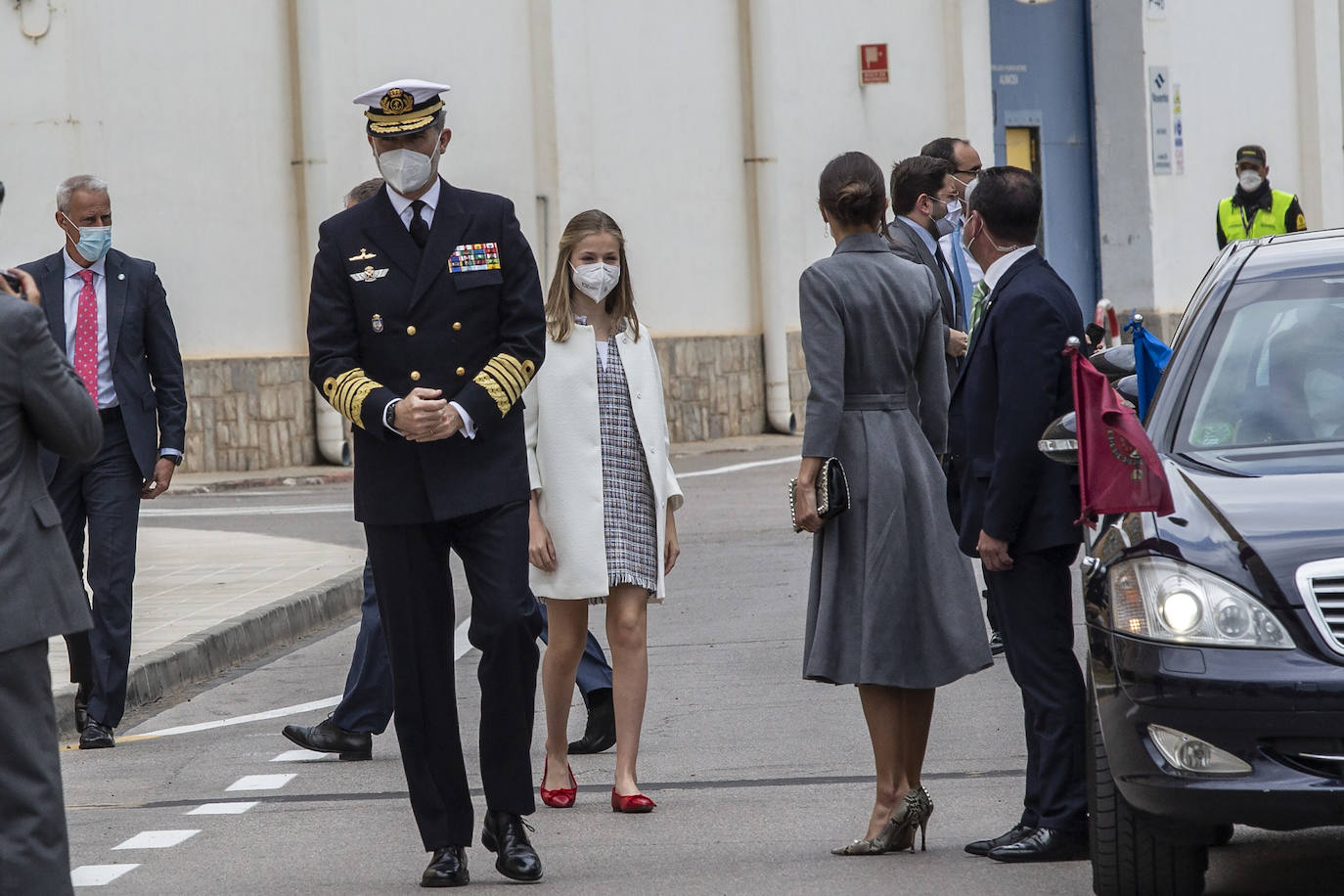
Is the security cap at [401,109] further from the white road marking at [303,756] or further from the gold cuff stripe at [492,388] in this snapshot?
the white road marking at [303,756]

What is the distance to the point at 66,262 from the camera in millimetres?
8516

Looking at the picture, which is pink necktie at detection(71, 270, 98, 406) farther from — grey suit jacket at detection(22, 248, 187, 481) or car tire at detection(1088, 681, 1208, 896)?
car tire at detection(1088, 681, 1208, 896)

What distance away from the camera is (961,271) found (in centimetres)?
916

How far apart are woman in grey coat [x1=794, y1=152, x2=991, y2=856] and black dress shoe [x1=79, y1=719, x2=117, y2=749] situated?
3.55m

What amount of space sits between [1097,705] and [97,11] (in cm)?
1544

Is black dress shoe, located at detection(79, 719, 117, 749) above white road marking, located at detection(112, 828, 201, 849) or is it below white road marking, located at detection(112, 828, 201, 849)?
below

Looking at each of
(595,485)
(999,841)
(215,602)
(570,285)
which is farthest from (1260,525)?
(215,602)

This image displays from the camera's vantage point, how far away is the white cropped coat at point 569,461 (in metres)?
6.64

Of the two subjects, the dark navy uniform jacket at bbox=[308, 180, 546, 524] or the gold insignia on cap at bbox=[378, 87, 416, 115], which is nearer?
the dark navy uniform jacket at bbox=[308, 180, 546, 524]

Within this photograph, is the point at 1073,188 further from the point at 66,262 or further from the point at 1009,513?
the point at 1009,513

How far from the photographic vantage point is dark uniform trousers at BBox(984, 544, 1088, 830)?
5.64 metres

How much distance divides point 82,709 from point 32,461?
12.8 feet

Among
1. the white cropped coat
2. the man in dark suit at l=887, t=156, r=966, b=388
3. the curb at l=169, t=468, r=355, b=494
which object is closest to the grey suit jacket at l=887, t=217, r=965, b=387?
the man in dark suit at l=887, t=156, r=966, b=388

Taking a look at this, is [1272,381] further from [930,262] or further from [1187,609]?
[930,262]
